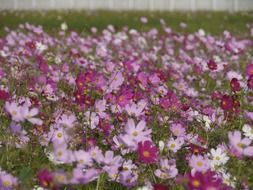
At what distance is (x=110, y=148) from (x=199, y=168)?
2.29ft

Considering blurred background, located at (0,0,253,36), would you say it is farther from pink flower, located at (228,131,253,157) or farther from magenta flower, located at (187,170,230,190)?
magenta flower, located at (187,170,230,190)

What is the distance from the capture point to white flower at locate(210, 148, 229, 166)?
2.54m

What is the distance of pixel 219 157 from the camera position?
2594mm

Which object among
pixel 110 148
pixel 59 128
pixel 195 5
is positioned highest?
pixel 59 128

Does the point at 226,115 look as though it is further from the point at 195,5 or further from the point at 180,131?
the point at 195,5

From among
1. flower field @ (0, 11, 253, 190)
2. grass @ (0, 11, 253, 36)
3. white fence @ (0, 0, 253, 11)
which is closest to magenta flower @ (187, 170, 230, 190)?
flower field @ (0, 11, 253, 190)

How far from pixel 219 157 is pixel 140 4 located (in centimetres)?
1562

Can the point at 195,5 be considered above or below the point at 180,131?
below

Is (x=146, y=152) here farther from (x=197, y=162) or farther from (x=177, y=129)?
(x=177, y=129)

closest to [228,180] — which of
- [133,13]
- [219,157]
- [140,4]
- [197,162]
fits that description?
[197,162]

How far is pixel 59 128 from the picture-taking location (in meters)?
2.65

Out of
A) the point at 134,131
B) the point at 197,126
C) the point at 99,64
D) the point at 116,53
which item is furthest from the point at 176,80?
the point at 134,131

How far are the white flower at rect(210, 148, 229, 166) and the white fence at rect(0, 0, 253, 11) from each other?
1489 centimetres

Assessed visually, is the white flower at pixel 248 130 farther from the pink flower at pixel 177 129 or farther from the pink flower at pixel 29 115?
the pink flower at pixel 29 115
